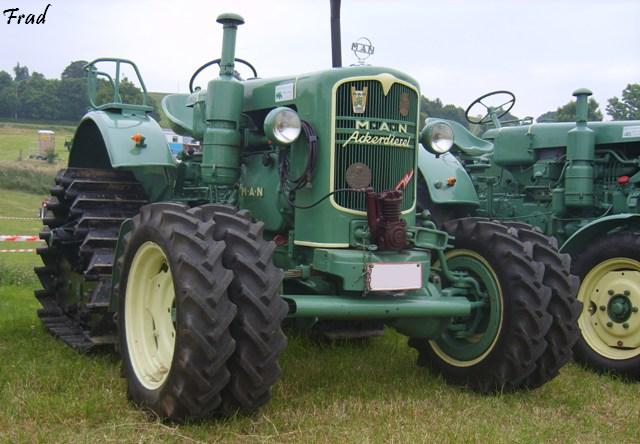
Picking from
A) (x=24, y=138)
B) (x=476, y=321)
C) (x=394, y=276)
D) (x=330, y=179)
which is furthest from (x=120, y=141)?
(x=24, y=138)

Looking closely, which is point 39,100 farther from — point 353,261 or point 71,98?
point 353,261

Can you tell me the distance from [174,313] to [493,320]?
1.86 metres

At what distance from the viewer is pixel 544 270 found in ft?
14.0

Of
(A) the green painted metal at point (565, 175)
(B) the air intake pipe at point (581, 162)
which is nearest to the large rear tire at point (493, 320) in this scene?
(A) the green painted metal at point (565, 175)

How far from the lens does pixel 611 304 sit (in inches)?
217

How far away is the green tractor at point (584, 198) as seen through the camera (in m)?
5.44

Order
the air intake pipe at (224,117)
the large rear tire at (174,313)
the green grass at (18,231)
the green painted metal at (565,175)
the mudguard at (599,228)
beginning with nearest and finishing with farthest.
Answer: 1. the large rear tire at (174,313)
2. the air intake pipe at (224,117)
3. the mudguard at (599,228)
4. the green painted metal at (565,175)
5. the green grass at (18,231)

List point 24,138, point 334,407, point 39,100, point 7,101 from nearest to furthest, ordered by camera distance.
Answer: point 334,407, point 24,138, point 39,100, point 7,101

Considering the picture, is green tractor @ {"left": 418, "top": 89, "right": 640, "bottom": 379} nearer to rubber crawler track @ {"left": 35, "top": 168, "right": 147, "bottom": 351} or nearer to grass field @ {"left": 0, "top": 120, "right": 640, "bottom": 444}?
grass field @ {"left": 0, "top": 120, "right": 640, "bottom": 444}

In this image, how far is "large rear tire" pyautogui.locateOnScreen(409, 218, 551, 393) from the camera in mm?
4172

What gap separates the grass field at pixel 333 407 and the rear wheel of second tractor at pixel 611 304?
17 centimetres

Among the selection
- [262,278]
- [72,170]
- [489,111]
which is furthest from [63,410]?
[489,111]

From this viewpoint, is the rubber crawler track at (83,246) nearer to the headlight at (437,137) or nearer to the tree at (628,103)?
the headlight at (437,137)

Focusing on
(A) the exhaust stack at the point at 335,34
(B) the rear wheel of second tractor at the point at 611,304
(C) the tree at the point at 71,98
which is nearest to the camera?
(B) the rear wheel of second tractor at the point at 611,304
